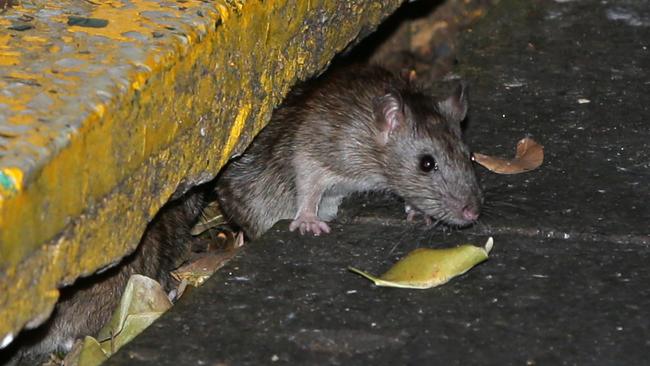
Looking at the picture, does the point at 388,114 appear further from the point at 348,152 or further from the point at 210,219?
the point at 210,219

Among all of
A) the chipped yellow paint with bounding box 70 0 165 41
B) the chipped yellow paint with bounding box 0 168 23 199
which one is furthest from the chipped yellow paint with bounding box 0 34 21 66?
the chipped yellow paint with bounding box 0 168 23 199

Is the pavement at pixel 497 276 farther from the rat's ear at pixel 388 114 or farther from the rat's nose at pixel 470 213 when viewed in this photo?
the rat's ear at pixel 388 114

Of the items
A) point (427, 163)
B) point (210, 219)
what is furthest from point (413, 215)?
point (210, 219)

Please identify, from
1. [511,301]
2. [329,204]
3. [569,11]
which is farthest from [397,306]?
[569,11]

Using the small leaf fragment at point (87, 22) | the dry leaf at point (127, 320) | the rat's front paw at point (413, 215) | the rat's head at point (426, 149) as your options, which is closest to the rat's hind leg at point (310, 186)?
the rat's head at point (426, 149)

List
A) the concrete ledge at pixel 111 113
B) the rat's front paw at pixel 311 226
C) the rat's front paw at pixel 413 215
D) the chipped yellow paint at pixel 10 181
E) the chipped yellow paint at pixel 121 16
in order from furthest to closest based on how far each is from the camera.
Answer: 1. the rat's front paw at pixel 413 215
2. the rat's front paw at pixel 311 226
3. the chipped yellow paint at pixel 121 16
4. the concrete ledge at pixel 111 113
5. the chipped yellow paint at pixel 10 181
